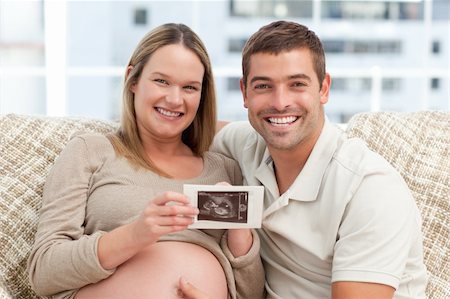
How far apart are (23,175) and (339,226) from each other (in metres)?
1.01

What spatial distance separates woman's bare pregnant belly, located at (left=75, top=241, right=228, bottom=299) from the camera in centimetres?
193

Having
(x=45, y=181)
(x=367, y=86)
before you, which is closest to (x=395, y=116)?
(x=45, y=181)

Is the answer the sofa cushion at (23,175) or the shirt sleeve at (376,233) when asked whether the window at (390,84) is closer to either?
the sofa cushion at (23,175)

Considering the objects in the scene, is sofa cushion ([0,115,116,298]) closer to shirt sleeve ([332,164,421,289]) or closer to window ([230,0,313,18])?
shirt sleeve ([332,164,421,289])

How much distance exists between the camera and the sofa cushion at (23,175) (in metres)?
2.14

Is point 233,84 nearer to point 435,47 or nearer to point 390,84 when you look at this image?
point 390,84

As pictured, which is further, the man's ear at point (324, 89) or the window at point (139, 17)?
the window at point (139, 17)

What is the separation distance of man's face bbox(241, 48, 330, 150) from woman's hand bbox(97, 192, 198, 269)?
34cm

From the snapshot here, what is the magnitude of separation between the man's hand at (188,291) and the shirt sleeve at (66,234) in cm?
20

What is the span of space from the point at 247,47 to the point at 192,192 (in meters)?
0.48

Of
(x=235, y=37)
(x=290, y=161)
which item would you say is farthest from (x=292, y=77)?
(x=235, y=37)

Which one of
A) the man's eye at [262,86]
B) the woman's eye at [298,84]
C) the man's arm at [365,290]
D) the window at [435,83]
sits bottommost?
the window at [435,83]

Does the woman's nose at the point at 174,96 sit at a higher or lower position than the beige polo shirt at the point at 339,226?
higher

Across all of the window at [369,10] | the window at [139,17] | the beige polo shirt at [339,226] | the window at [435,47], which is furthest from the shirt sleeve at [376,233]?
the window at [139,17]
